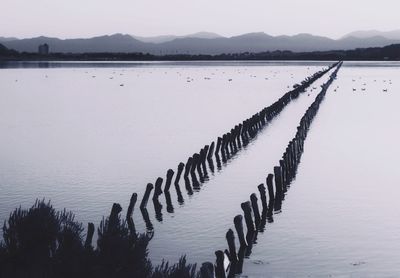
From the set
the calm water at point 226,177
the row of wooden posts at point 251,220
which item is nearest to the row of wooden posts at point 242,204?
the row of wooden posts at point 251,220

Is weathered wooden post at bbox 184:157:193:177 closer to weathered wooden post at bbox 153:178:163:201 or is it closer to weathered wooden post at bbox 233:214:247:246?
weathered wooden post at bbox 153:178:163:201

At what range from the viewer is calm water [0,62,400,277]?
54.5 feet

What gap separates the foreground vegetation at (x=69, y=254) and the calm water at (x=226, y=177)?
4.94 meters

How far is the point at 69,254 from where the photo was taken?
376 inches

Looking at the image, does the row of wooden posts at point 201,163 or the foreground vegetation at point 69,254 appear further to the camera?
the row of wooden posts at point 201,163

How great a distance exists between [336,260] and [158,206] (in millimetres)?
7192

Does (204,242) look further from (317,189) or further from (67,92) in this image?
(67,92)

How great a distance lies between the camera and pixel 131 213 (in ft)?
62.5

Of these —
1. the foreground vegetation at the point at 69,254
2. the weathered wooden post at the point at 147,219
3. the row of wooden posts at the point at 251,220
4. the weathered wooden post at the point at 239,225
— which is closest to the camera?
the foreground vegetation at the point at 69,254

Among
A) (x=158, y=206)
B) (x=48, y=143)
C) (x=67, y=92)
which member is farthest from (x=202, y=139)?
(x=67, y=92)

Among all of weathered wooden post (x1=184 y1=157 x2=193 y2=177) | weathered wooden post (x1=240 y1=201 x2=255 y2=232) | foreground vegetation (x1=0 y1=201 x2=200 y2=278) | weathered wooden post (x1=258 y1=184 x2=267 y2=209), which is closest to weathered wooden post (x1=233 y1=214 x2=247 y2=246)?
weathered wooden post (x1=240 y1=201 x2=255 y2=232)

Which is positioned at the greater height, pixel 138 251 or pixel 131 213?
pixel 138 251

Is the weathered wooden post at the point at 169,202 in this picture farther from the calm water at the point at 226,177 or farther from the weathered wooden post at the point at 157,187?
the weathered wooden post at the point at 157,187

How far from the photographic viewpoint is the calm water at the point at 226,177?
16.6 meters
